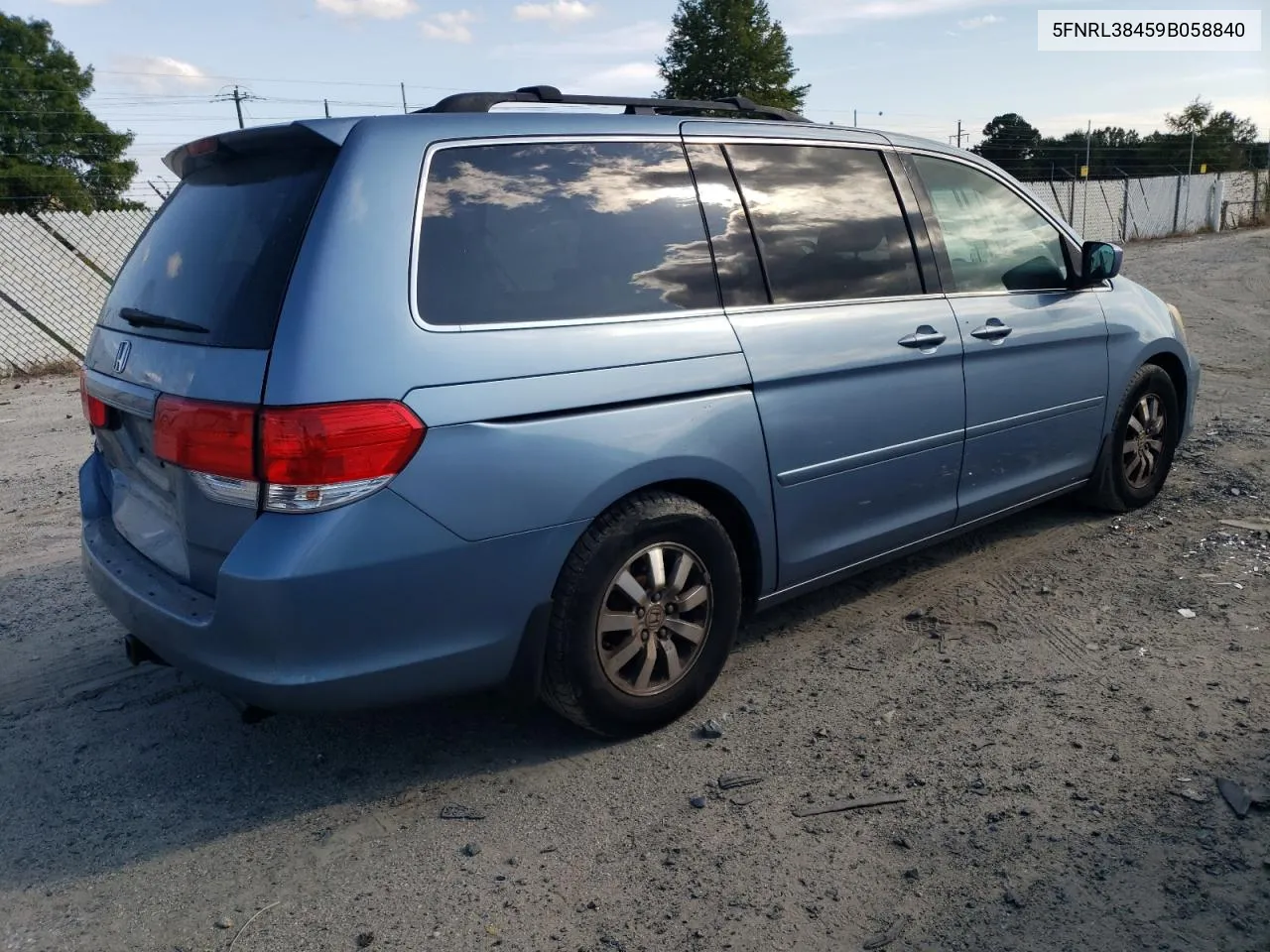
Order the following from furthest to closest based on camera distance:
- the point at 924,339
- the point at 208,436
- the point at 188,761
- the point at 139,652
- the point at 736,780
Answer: the point at 924,339
the point at 188,761
the point at 139,652
the point at 736,780
the point at 208,436

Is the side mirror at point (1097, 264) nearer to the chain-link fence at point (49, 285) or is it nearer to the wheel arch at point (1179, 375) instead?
the wheel arch at point (1179, 375)

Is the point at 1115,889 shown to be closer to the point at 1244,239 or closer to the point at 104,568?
the point at 104,568

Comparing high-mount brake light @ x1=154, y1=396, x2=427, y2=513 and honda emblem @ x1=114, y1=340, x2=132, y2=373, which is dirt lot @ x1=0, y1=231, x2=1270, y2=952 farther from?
honda emblem @ x1=114, y1=340, x2=132, y2=373

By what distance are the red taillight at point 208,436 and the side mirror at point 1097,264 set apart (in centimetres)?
387

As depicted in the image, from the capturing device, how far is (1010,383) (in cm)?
445

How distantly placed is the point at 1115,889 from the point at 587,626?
152 centimetres

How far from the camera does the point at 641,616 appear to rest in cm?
328

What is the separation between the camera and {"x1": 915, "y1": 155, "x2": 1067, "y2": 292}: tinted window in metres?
4.39

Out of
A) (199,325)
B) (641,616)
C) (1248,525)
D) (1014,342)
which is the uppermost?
(199,325)

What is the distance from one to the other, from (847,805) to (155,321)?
8.09 feet

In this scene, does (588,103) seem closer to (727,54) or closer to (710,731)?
(710,731)

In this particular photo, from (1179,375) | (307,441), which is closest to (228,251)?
(307,441)

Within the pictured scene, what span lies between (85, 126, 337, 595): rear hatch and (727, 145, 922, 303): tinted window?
5.02 ft

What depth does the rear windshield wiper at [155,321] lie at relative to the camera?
2953mm
